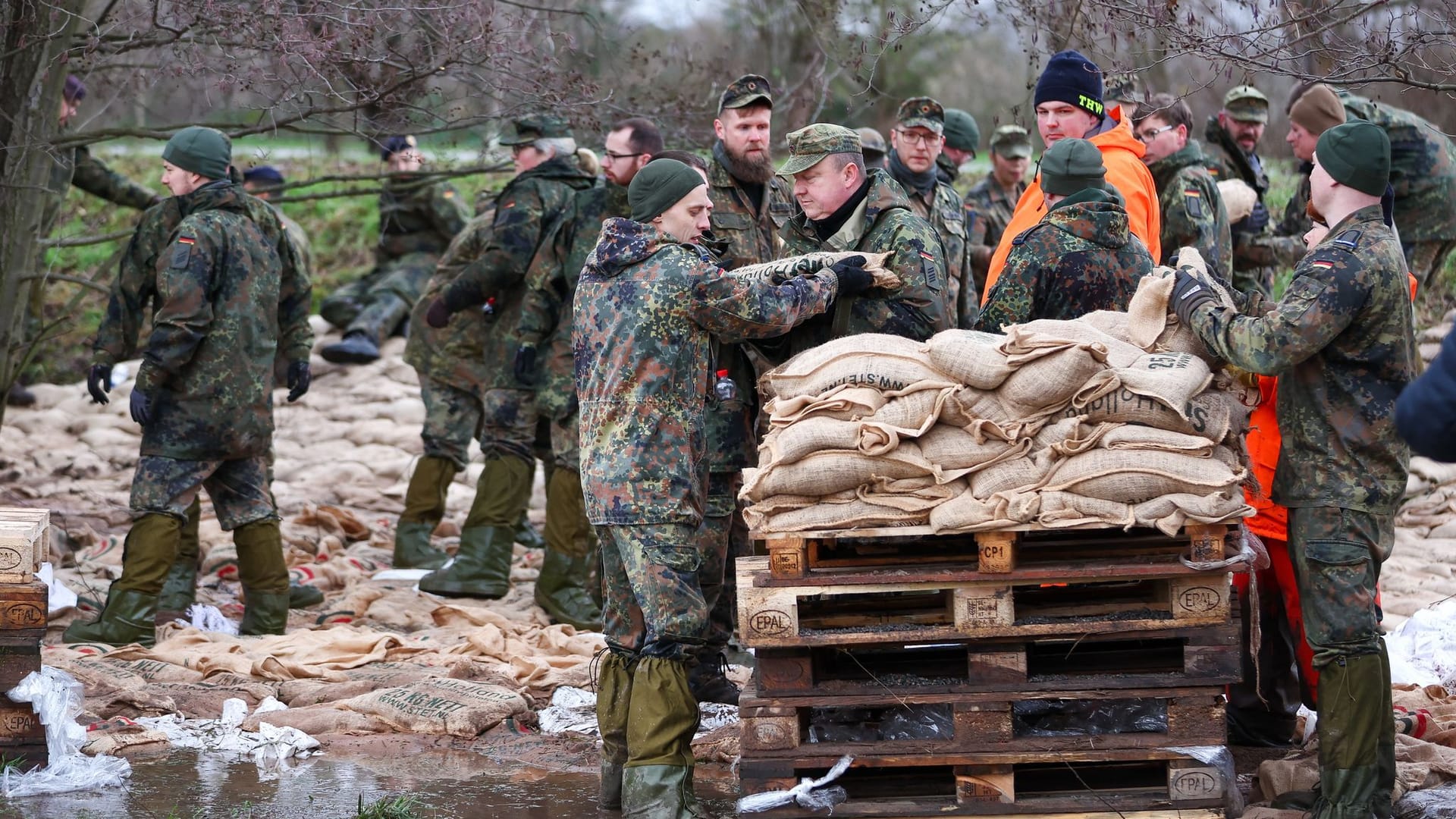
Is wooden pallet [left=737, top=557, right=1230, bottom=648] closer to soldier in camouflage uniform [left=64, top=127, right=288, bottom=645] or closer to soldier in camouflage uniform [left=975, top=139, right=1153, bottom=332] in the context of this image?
soldier in camouflage uniform [left=975, top=139, right=1153, bottom=332]

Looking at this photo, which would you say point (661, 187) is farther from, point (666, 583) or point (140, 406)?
point (140, 406)

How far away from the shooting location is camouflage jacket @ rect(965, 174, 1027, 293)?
33.4 feet

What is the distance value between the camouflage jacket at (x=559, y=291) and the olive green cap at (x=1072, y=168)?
3121mm

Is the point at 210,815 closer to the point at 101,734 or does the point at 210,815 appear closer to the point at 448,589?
the point at 101,734

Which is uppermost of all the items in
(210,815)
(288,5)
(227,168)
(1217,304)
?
(288,5)

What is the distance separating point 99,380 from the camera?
804 centimetres

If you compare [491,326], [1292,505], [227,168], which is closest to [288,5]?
[227,168]

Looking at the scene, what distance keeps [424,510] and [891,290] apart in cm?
491

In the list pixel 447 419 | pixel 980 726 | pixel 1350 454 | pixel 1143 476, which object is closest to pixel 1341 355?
pixel 1350 454

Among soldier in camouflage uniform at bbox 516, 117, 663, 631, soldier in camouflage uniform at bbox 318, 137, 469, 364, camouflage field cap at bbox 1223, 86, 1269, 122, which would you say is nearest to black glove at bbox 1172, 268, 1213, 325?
soldier in camouflage uniform at bbox 516, 117, 663, 631

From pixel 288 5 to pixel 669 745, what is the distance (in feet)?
14.6

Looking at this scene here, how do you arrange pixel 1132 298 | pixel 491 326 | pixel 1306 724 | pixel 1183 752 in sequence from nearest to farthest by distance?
pixel 1183 752 < pixel 1132 298 < pixel 1306 724 < pixel 491 326

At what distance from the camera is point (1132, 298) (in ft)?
17.7

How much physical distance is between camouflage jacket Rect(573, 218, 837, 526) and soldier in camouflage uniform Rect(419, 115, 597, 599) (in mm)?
3549
